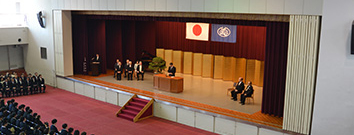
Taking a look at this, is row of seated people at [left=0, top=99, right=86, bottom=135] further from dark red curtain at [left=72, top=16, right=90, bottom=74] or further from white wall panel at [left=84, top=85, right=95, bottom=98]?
dark red curtain at [left=72, top=16, right=90, bottom=74]

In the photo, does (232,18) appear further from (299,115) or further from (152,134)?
(152,134)

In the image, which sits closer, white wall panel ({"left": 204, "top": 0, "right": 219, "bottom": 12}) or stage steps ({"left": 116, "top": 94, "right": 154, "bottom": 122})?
white wall panel ({"left": 204, "top": 0, "right": 219, "bottom": 12})

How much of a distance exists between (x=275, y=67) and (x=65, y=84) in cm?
1256

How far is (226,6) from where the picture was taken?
13383mm

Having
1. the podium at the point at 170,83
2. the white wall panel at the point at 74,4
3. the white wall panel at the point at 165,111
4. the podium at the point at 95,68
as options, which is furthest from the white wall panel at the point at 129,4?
the podium at the point at 95,68

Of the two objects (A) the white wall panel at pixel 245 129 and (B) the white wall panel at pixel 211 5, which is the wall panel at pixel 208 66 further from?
(A) the white wall panel at pixel 245 129

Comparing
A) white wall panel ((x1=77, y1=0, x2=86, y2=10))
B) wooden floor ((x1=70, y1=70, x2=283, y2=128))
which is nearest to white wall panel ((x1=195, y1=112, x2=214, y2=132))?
wooden floor ((x1=70, y1=70, x2=283, y2=128))

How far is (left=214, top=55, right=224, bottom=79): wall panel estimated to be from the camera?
20.4 m

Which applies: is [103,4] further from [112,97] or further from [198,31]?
[198,31]

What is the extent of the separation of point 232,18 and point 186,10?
1.93 meters

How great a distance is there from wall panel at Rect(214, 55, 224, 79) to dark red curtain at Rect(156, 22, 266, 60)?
291 millimetres

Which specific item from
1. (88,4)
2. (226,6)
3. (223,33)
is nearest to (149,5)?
(226,6)

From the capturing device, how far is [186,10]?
576 inches

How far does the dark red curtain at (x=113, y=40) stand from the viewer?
914 inches
